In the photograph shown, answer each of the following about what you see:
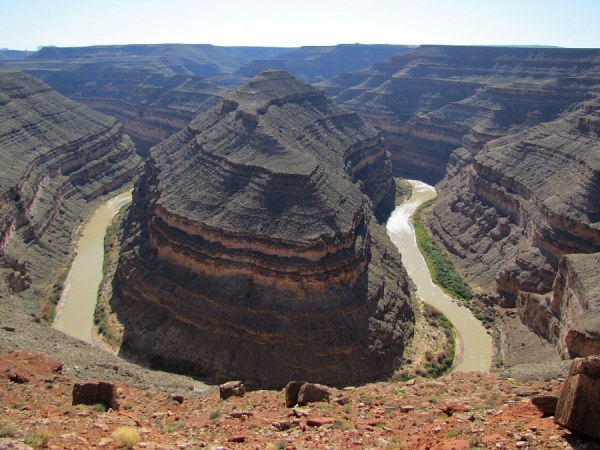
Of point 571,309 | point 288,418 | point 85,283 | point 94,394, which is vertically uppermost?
point 288,418

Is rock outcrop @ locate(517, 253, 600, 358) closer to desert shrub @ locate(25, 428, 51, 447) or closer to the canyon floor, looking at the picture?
the canyon floor

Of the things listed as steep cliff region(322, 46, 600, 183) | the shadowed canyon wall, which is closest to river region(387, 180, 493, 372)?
the shadowed canyon wall

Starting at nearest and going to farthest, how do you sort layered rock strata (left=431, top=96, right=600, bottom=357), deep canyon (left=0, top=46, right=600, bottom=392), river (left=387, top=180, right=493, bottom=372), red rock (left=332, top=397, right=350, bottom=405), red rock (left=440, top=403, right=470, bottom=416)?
red rock (left=440, top=403, right=470, bottom=416) → red rock (left=332, top=397, right=350, bottom=405) → layered rock strata (left=431, top=96, right=600, bottom=357) → deep canyon (left=0, top=46, right=600, bottom=392) → river (left=387, top=180, right=493, bottom=372)

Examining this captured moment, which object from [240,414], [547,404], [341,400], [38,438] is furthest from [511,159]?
[38,438]

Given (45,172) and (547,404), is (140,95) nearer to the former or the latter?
(45,172)

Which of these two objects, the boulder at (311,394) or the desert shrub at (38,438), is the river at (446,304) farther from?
the desert shrub at (38,438)

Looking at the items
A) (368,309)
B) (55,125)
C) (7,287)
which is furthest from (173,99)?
(368,309)
